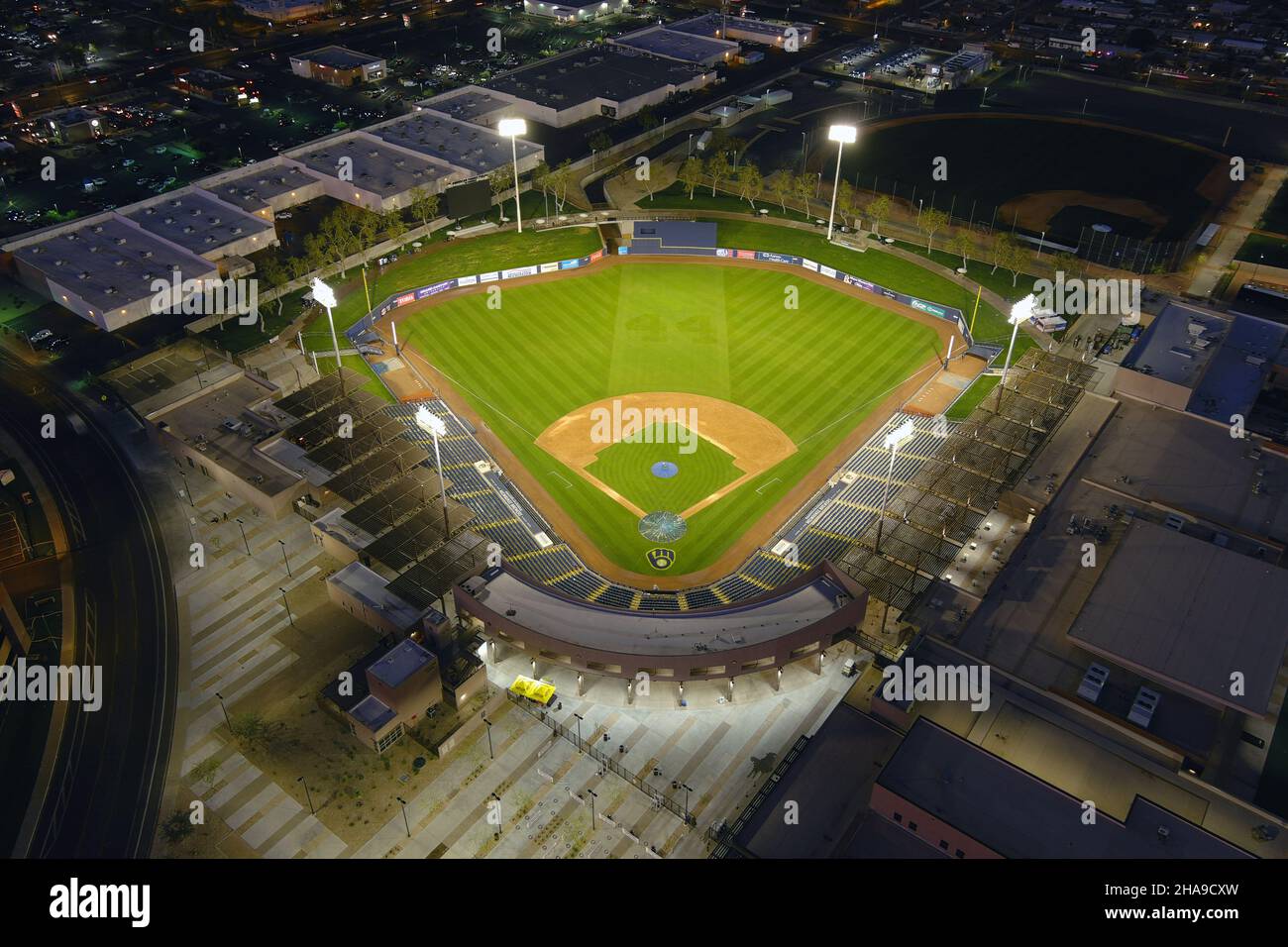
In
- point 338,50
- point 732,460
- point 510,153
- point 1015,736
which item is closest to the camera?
point 1015,736

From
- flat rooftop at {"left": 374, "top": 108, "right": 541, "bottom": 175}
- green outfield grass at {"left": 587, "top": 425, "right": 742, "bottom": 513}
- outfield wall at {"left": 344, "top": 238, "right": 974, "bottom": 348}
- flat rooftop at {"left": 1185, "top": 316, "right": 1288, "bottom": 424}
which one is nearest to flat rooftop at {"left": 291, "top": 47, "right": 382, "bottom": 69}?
flat rooftop at {"left": 374, "top": 108, "right": 541, "bottom": 175}

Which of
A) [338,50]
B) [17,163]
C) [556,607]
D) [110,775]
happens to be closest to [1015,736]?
[556,607]

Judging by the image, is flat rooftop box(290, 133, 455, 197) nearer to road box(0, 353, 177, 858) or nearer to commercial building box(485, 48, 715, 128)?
commercial building box(485, 48, 715, 128)

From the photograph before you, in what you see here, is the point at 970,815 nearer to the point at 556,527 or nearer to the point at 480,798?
the point at 480,798

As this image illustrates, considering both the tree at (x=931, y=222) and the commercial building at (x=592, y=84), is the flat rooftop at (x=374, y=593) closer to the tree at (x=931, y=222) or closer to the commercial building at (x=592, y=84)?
the tree at (x=931, y=222)

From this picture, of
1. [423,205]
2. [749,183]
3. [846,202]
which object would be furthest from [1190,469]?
[423,205]

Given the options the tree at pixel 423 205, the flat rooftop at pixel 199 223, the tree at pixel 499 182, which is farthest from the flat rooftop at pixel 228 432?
the tree at pixel 499 182

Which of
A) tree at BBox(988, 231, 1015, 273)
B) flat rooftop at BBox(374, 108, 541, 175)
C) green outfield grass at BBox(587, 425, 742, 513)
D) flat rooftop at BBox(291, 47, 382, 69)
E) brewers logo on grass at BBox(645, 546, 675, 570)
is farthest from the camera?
flat rooftop at BBox(291, 47, 382, 69)
